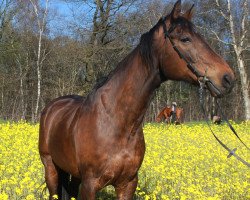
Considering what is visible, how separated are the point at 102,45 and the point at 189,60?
857 inches

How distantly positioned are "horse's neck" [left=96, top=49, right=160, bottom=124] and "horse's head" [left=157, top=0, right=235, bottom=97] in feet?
0.71

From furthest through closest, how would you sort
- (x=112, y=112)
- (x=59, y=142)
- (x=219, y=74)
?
(x=59, y=142) → (x=112, y=112) → (x=219, y=74)

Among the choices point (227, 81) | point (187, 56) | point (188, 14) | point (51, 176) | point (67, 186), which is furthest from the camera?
point (67, 186)

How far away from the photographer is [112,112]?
3812mm

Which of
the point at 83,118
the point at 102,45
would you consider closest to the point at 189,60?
the point at 83,118

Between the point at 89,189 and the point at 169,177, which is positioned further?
the point at 169,177

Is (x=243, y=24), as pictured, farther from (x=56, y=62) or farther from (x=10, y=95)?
(x=10, y=95)

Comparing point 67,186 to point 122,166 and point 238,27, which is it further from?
point 238,27

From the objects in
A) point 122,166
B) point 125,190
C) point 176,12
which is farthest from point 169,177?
point 176,12

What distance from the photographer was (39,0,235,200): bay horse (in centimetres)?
321

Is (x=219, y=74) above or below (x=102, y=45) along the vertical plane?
below

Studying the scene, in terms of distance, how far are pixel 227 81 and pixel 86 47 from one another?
71.5 feet

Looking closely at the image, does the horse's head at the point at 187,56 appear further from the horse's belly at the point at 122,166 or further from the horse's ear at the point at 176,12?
the horse's belly at the point at 122,166

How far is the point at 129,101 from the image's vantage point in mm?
3744
